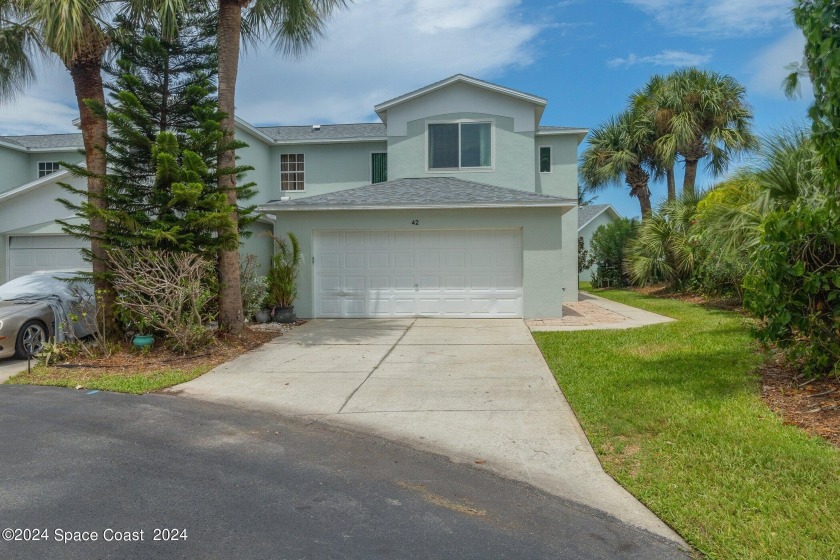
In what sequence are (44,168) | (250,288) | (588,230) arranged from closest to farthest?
(250,288), (44,168), (588,230)

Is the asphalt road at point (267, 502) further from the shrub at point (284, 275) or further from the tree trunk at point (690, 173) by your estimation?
the tree trunk at point (690, 173)

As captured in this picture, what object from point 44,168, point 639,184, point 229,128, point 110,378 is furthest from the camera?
point 639,184

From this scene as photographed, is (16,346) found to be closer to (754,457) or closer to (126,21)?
(126,21)

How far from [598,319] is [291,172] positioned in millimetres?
11876

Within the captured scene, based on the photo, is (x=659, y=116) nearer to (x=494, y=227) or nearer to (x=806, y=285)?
(x=494, y=227)

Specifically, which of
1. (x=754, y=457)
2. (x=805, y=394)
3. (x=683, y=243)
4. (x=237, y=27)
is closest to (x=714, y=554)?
(x=754, y=457)

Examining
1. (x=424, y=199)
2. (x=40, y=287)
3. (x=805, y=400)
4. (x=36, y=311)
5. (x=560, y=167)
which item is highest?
(x=560, y=167)

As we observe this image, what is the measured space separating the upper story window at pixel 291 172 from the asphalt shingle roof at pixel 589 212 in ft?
61.7

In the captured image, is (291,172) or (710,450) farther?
(291,172)

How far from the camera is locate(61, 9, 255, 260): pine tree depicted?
9.68 m

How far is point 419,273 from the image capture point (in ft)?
48.4

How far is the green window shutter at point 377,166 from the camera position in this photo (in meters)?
20.2

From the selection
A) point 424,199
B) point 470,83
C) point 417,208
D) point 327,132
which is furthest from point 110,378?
point 327,132

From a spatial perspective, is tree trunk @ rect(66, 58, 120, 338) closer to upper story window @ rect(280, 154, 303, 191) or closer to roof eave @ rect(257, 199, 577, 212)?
roof eave @ rect(257, 199, 577, 212)
